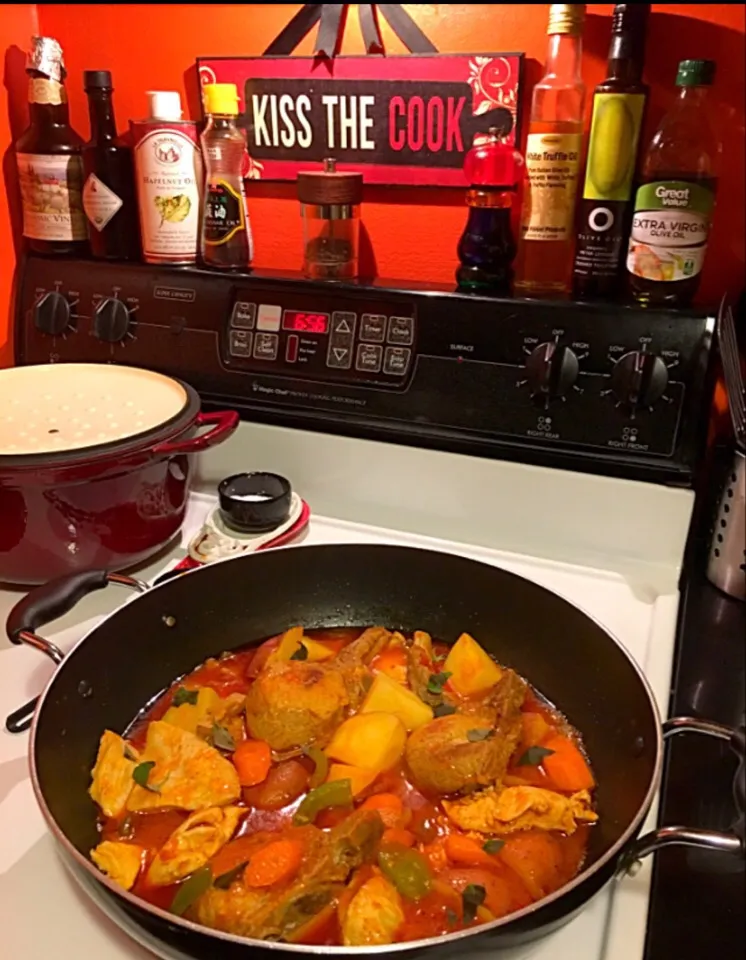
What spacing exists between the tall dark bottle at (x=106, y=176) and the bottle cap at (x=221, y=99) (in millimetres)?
159

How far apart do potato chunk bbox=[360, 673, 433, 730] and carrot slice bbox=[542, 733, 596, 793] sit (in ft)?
0.37

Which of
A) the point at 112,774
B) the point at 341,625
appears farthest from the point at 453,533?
the point at 112,774

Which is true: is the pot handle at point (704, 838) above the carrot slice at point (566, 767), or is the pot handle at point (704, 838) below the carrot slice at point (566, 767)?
above

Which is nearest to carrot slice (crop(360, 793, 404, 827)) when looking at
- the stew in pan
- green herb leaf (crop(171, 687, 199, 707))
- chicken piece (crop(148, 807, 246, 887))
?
the stew in pan

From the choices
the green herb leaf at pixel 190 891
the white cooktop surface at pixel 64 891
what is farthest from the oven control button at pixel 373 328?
the green herb leaf at pixel 190 891

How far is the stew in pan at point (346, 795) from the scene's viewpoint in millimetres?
576

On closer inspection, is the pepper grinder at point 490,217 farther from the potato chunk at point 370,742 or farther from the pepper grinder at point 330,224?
the potato chunk at point 370,742

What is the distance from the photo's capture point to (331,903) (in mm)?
573

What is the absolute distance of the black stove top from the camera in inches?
24.9

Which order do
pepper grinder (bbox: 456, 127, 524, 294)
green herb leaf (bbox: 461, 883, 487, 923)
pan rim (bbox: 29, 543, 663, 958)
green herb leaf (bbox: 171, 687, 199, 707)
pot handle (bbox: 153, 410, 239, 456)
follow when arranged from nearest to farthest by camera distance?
pan rim (bbox: 29, 543, 663, 958) → green herb leaf (bbox: 461, 883, 487, 923) → green herb leaf (bbox: 171, 687, 199, 707) → pot handle (bbox: 153, 410, 239, 456) → pepper grinder (bbox: 456, 127, 524, 294)

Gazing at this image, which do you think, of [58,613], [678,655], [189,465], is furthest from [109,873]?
[678,655]

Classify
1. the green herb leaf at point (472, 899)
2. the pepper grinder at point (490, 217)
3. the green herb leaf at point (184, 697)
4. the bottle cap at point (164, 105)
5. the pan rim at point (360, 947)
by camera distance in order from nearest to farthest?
the pan rim at point (360, 947), the green herb leaf at point (472, 899), the green herb leaf at point (184, 697), the pepper grinder at point (490, 217), the bottle cap at point (164, 105)

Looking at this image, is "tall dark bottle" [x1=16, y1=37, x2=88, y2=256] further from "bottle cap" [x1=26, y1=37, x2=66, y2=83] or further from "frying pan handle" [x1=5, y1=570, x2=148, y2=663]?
"frying pan handle" [x1=5, y1=570, x2=148, y2=663]

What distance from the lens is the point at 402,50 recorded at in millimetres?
1051
